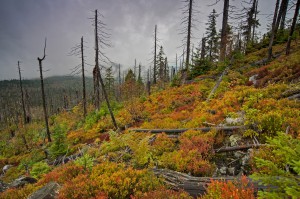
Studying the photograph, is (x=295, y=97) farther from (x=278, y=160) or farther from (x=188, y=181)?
(x=188, y=181)

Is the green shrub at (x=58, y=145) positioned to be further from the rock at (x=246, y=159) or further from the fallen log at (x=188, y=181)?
the rock at (x=246, y=159)

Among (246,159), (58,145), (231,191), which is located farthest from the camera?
(58,145)

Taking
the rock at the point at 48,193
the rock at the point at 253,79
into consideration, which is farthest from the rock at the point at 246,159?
the rock at the point at 253,79

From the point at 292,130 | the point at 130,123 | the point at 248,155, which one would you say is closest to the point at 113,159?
the point at 248,155

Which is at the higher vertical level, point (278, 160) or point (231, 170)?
point (278, 160)

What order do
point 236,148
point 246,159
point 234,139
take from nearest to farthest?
point 246,159
point 236,148
point 234,139

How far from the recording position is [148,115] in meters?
14.9

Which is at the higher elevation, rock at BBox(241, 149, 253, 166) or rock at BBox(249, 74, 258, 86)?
rock at BBox(249, 74, 258, 86)

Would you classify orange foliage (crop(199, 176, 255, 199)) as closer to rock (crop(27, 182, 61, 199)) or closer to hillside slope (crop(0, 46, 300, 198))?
hillside slope (crop(0, 46, 300, 198))

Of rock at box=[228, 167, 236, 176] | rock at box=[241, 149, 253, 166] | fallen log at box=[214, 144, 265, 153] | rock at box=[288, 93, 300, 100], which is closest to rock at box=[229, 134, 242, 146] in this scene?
fallen log at box=[214, 144, 265, 153]

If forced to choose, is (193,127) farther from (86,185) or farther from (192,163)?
(86,185)

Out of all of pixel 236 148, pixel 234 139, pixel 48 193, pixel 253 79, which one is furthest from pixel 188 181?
pixel 253 79

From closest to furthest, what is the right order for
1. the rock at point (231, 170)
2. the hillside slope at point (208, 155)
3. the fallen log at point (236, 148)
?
the hillside slope at point (208, 155)
the rock at point (231, 170)
the fallen log at point (236, 148)

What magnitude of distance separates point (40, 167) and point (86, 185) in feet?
21.8
